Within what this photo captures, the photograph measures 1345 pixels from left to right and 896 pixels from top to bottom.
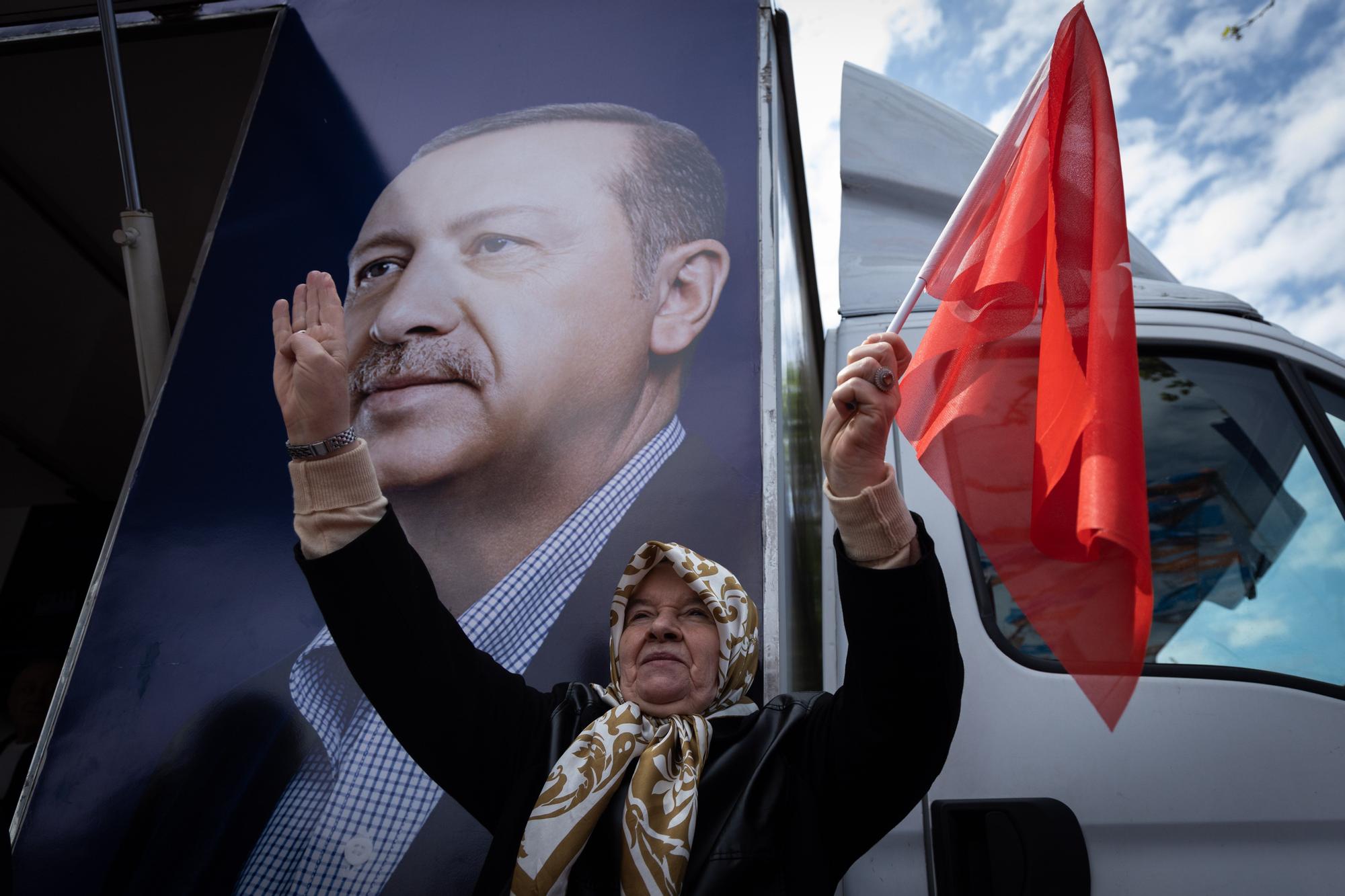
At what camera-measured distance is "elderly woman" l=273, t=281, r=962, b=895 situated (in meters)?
1.54

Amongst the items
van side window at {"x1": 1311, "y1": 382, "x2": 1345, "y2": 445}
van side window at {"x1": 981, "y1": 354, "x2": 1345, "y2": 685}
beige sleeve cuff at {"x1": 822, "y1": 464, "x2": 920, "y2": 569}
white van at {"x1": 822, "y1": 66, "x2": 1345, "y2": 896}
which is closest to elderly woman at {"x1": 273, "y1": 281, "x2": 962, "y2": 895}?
beige sleeve cuff at {"x1": 822, "y1": 464, "x2": 920, "y2": 569}

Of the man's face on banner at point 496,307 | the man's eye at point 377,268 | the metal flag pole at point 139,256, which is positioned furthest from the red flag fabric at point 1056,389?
the metal flag pole at point 139,256

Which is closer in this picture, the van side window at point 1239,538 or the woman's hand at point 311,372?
the woman's hand at point 311,372

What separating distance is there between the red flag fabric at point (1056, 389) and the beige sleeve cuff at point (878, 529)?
0.20 m

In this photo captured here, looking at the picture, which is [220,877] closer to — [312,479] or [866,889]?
[312,479]

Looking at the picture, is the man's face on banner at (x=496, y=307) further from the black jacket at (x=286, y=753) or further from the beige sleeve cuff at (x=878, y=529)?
the beige sleeve cuff at (x=878, y=529)

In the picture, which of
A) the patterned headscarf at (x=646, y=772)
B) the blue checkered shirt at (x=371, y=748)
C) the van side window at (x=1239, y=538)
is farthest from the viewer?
the van side window at (x=1239, y=538)

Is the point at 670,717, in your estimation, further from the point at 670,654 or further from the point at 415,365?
the point at 415,365

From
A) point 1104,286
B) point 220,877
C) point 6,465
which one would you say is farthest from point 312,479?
point 6,465

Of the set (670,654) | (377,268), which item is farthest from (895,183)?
(670,654)

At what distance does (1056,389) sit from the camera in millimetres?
1693

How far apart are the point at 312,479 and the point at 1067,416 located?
122 centimetres

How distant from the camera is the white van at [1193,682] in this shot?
198 cm

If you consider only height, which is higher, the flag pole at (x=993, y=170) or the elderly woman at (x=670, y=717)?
the flag pole at (x=993, y=170)
